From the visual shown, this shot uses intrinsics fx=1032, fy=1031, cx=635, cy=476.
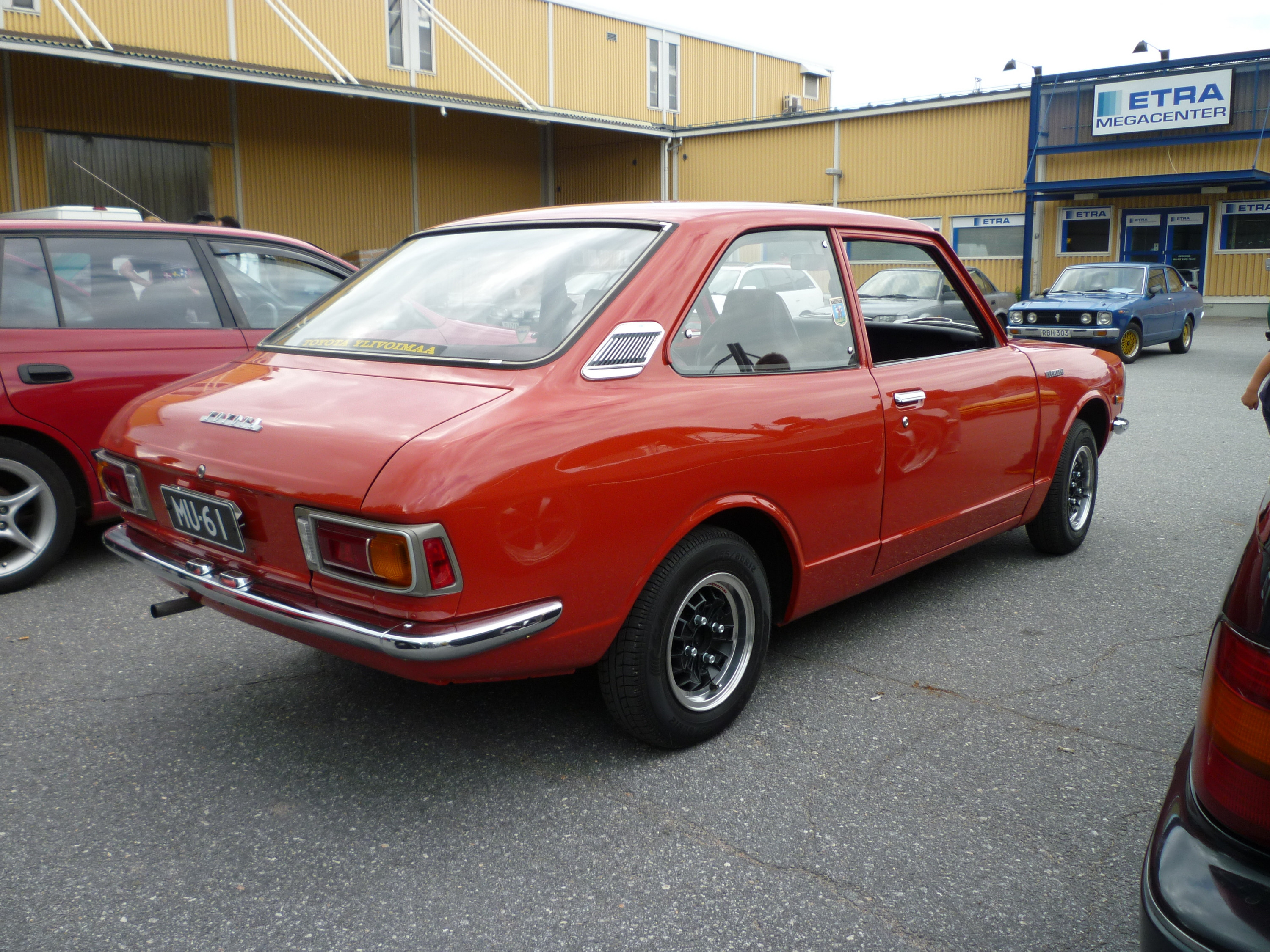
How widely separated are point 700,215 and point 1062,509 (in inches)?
105

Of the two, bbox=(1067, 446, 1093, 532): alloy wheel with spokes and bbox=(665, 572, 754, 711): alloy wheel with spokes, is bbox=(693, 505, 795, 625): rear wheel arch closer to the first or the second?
bbox=(665, 572, 754, 711): alloy wheel with spokes

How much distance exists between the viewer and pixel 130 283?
501cm

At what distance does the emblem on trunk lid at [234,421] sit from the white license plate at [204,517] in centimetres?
20

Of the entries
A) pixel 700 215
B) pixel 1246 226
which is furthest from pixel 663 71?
pixel 700 215

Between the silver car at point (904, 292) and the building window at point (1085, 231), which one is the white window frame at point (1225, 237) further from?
the silver car at point (904, 292)

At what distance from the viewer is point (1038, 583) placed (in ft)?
15.6

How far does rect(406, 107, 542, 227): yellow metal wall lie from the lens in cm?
2695

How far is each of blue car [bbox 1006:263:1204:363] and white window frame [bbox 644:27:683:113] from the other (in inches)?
716

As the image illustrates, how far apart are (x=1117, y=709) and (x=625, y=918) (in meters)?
1.94

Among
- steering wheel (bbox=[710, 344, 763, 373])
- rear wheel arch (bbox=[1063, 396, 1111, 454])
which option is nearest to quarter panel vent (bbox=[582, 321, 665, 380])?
steering wheel (bbox=[710, 344, 763, 373])

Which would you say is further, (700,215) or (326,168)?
(326,168)

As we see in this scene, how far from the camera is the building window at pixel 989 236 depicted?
82.0 ft

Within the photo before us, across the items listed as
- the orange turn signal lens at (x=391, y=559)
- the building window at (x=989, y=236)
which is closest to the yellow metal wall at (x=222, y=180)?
the building window at (x=989, y=236)

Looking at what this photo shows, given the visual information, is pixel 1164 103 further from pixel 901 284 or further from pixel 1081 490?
pixel 1081 490
